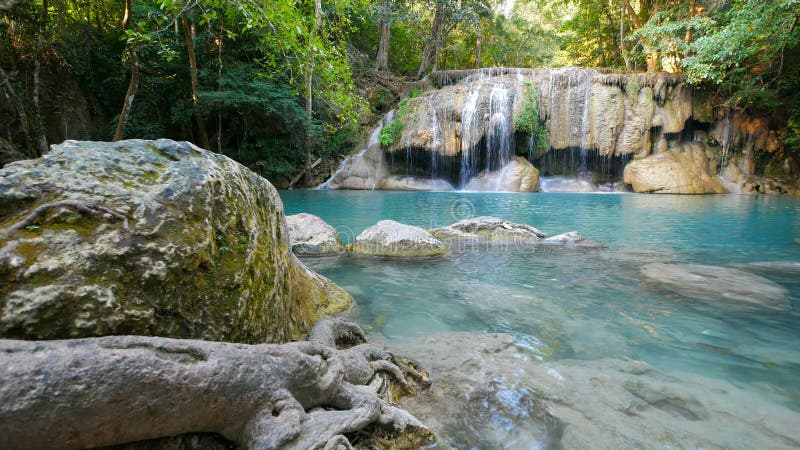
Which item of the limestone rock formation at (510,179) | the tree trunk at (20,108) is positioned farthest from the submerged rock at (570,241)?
the tree trunk at (20,108)

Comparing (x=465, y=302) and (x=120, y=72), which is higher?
(x=120, y=72)

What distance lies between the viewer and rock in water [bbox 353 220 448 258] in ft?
21.7

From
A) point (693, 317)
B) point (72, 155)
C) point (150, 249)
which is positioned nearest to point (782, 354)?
point (693, 317)

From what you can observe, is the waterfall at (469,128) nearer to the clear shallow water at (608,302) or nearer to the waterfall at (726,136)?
the clear shallow water at (608,302)

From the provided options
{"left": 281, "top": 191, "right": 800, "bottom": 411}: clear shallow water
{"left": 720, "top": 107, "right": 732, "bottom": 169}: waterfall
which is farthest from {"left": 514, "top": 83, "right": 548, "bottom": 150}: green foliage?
{"left": 281, "top": 191, "right": 800, "bottom": 411}: clear shallow water

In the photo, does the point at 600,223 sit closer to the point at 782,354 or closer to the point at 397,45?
the point at 782,354

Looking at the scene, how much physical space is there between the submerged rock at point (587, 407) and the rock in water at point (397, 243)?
353cm

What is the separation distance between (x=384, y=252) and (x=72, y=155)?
5002mm

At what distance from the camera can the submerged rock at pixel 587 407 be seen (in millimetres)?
2188

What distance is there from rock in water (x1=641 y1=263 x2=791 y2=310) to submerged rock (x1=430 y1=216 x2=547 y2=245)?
231 centimetres

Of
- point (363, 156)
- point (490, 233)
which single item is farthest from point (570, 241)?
point (363, 156)

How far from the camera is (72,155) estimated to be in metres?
1.88

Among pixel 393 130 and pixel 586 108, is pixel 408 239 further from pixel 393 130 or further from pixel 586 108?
pixel 586 108

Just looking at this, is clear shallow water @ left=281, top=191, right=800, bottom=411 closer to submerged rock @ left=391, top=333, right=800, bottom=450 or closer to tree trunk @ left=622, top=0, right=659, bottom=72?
submerged rock @ left=391, top=333, right=800, bottom=450
